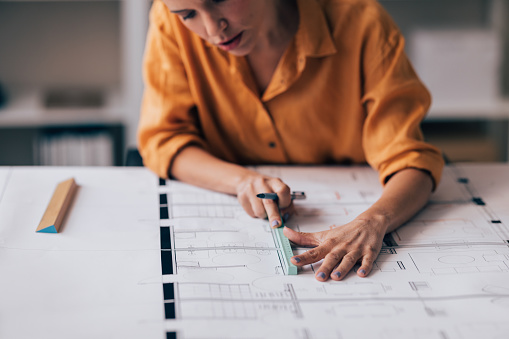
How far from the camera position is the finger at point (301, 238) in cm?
100

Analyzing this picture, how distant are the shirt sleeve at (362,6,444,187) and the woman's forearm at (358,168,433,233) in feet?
0.11

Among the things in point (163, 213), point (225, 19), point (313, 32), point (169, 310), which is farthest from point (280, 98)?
point (169, 310)

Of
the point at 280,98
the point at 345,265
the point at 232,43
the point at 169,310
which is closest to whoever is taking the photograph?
the point at 169,310

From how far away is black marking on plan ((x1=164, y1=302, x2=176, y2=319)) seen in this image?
2.60 ft

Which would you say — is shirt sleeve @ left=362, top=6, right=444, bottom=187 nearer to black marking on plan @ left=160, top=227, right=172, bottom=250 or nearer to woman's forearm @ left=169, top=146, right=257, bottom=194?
woman's forearm @ left=169, top=146, right=257, bottom=194

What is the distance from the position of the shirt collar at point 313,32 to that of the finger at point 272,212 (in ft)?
1.13

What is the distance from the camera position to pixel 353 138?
1356 millimetres

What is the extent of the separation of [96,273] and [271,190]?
0.36 m

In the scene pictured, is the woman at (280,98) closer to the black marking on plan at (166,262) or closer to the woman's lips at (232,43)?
the woman's lips at (232,43)

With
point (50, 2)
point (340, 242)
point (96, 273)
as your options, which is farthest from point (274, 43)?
point (50, 2)

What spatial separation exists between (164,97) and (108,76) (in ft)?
3.94

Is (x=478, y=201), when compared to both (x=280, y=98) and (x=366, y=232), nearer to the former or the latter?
(x=366, y=232)

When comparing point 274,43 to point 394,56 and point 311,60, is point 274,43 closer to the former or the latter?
point 311,60

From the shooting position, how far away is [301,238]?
998 mm
